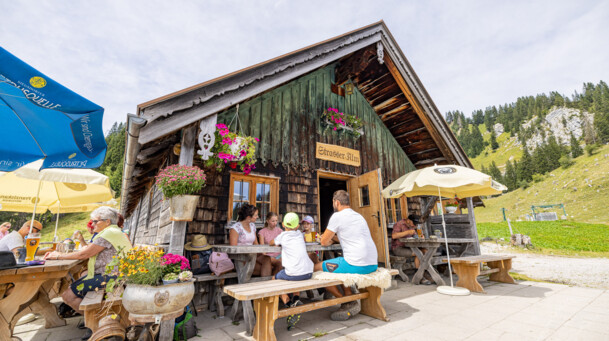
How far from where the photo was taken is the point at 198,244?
434cm

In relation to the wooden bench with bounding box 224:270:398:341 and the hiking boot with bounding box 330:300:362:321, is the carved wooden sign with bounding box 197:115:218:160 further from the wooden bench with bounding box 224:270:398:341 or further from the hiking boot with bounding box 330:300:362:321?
the hiking boot with bounding box 330:300:362:321

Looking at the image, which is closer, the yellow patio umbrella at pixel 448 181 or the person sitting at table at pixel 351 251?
the person sitting at table at pixel 351 251

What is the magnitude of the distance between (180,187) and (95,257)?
47.9 inches

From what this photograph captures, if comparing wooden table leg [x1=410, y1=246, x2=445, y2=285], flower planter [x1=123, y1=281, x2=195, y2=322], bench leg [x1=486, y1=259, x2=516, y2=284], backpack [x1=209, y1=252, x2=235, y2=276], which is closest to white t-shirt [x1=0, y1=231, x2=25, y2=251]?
backpack [x1=209, y1=252, x2=235, y2=276]

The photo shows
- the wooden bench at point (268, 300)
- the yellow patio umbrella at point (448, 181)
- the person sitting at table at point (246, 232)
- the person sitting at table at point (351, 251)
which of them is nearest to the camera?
the wooden bench at point (268, 300)

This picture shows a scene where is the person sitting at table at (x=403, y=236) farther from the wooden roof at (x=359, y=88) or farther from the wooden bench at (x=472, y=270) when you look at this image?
the wooden roof at (x=359, y=88)

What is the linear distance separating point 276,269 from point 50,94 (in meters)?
3.62

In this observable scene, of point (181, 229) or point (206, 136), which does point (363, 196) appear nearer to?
point (206, 136)

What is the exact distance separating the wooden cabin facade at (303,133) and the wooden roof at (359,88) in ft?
0.06

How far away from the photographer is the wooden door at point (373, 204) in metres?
5.80

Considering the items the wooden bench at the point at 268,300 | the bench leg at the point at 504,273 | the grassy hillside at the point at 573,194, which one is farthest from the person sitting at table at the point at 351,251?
the grassy hillside at the point at 573,194

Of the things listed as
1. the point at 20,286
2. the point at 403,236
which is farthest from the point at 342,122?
the point at 20,286

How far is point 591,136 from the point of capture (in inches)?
3027

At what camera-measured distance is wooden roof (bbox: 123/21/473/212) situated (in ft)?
12.2
